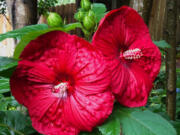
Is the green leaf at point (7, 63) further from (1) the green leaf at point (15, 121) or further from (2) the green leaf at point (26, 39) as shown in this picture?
(1) the green leaf at point (15, 121)

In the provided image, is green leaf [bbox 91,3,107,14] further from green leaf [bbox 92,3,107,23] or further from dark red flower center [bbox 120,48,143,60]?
dark red flower center [bbox 120,48,143,60]

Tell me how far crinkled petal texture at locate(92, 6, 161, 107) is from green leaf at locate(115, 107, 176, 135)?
0.02m

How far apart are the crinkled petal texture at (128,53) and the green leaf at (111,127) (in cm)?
5

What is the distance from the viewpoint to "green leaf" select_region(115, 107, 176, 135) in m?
0.42

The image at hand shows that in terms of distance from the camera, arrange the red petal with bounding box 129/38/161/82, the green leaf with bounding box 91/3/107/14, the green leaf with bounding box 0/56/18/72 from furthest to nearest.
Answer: the green leaf with bounding box 91/3/107/14
the red petal with bounding box 129/38/161/82
the green leaf with bounding box 0/56/18/72

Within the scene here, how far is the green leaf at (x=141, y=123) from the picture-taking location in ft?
1.37

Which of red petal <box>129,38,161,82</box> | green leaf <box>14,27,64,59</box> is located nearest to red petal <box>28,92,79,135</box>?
green leaf <box>14,27,64,59</box>

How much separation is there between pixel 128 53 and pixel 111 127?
0.57 feet

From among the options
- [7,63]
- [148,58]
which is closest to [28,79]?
[7,63]

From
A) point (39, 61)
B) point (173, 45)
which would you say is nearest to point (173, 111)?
point (173, 45)

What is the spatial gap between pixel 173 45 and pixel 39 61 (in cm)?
75

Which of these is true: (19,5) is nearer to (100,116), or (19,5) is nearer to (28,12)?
(28,12)

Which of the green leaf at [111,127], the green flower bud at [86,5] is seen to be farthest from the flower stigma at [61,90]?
the green flower bud at [86,5]

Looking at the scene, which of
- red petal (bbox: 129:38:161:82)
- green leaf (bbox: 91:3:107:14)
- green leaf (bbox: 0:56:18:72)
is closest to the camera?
green leaf (bbox: 0:56:18:72)
